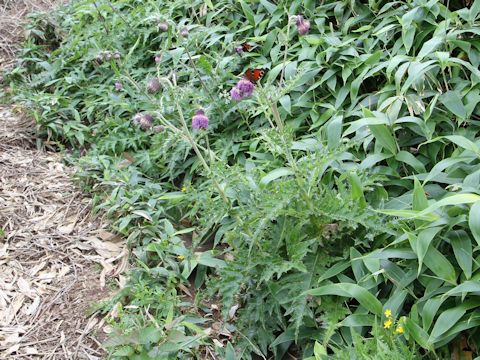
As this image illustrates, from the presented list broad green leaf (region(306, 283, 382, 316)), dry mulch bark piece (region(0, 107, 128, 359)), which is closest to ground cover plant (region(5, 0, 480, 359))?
broad green leaf (region(306, 283, 382, 316))

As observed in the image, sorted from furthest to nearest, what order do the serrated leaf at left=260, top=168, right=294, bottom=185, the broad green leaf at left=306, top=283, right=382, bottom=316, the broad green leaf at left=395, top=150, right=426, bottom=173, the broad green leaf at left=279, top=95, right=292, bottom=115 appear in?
the broad green leaf at left=279, top=95, right=292, bottom=115 < the broad green leaf at left=395, top=150, right=426, bottom=173 < the serrated leaf at left=260, top=168, right=294, bottom=185 < the broad green leaf at left=306, top=283, right=382, bottom=316

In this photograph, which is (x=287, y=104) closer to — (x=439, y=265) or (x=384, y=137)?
(x=384, y=137)

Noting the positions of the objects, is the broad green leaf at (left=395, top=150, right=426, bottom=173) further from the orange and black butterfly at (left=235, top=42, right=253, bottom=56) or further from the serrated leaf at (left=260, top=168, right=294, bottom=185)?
the orange and black butterfly at (left=235, top=42, right=253, bottom=56)

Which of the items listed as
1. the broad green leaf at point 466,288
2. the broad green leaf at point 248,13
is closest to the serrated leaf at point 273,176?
the broad green leaf at point 466,288

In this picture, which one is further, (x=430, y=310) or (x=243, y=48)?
(x=243, y=48)

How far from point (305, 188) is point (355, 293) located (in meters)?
0.44

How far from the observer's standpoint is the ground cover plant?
6.66 feet

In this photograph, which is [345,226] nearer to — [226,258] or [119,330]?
[226,258]

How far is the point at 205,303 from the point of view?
8.43 feet

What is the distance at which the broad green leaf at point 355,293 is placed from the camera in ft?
6.64

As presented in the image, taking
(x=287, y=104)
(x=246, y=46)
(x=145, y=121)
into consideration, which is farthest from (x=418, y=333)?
(x=246, y=46)

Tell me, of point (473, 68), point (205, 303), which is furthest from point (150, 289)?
point (473, 68)

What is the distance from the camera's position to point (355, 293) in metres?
2.05

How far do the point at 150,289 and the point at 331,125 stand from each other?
113 cm
